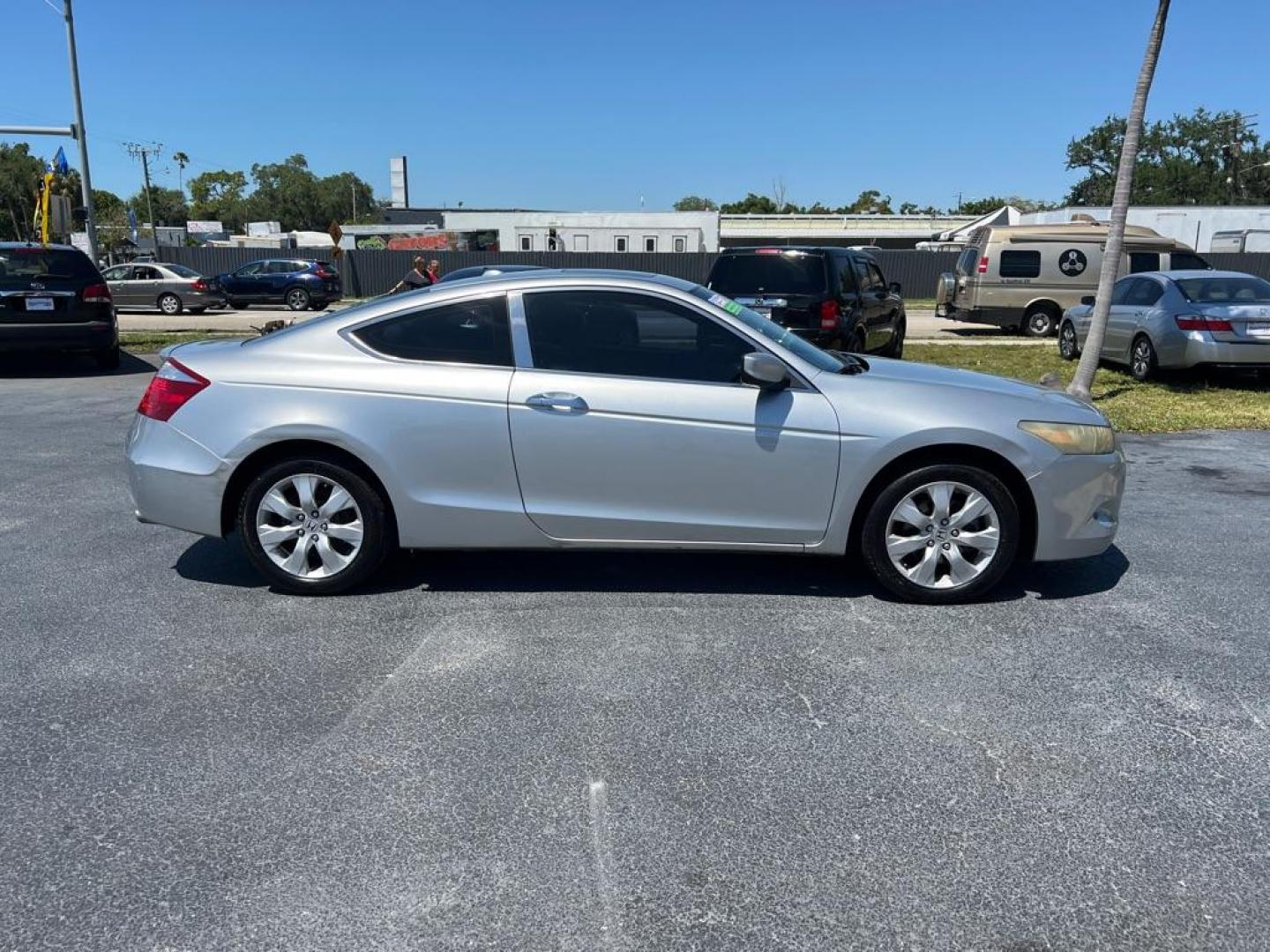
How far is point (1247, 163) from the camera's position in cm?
7125

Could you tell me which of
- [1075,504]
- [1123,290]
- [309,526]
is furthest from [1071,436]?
[1123,290]

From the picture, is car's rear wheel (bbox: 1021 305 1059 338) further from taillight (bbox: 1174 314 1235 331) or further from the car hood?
the car hood

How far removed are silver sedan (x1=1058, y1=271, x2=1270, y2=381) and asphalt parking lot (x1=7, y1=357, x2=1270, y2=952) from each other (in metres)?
6.86

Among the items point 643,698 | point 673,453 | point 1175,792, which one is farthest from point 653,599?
point 1175,792

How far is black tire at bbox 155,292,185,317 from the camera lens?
90.6ft

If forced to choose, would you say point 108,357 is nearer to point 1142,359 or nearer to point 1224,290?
point 1142,359

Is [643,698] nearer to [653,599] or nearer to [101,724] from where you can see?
[653,599]

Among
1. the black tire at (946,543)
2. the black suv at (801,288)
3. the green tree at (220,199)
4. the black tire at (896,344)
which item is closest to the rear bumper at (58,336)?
the black suv at (801,288)

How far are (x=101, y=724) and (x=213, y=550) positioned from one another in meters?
2.18

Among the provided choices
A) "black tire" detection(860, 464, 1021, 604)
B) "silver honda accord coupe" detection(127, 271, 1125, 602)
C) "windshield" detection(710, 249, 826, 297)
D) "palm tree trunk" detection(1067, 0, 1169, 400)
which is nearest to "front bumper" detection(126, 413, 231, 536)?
"silver honda accord coupe" detection(127, 271, 1125, 602)

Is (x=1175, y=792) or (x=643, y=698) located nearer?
(x=1175, y=792)

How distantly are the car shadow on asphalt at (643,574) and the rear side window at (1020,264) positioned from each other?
15299 mm

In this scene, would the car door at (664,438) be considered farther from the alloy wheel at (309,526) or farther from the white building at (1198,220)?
the white building at (1198,220)

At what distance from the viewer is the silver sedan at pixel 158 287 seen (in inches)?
1085
